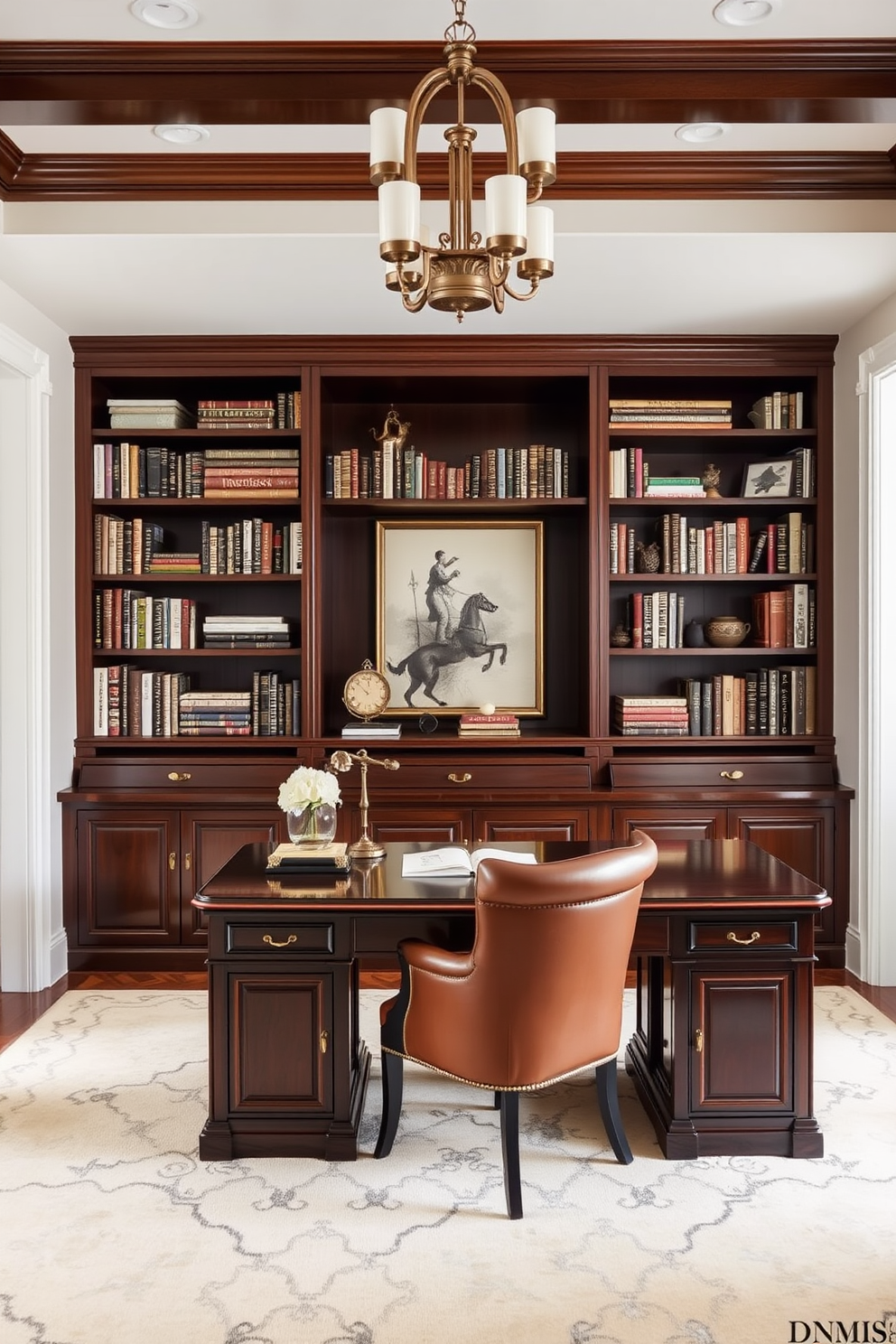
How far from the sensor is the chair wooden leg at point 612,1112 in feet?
9.06

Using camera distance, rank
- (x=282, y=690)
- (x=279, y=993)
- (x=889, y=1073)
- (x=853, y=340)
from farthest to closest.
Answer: (x=282, y=690) → (x=853, y=340) → (x=889, y=1073) → (x=279, y=993)

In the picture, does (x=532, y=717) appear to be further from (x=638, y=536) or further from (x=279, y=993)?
(x=279, y=993)

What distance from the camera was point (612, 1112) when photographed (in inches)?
110

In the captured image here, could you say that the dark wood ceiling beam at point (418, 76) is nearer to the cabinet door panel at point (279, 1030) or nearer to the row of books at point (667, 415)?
the row of books at point (667, 415)

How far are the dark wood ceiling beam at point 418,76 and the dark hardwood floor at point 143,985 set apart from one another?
10.2 feet

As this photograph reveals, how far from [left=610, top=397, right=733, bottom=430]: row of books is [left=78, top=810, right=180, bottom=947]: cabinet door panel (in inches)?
103

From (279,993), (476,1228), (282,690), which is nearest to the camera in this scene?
(476,1228)

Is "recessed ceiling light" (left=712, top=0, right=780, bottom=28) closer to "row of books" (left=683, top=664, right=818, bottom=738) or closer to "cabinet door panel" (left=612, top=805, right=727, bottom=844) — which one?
"row of books" (left=683, top=664, right=818, bottom=738)

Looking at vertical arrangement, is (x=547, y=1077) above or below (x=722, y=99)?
below

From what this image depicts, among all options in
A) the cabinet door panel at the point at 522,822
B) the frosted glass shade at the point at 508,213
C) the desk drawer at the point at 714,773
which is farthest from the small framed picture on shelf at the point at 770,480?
the frosted glass shade at the point at 508,213

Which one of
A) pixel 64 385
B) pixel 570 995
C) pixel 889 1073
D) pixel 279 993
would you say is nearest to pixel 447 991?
pixel 570 995

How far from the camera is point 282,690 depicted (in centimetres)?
473

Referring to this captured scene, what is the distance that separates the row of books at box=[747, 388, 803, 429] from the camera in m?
4.69

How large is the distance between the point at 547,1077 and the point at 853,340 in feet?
11.0
